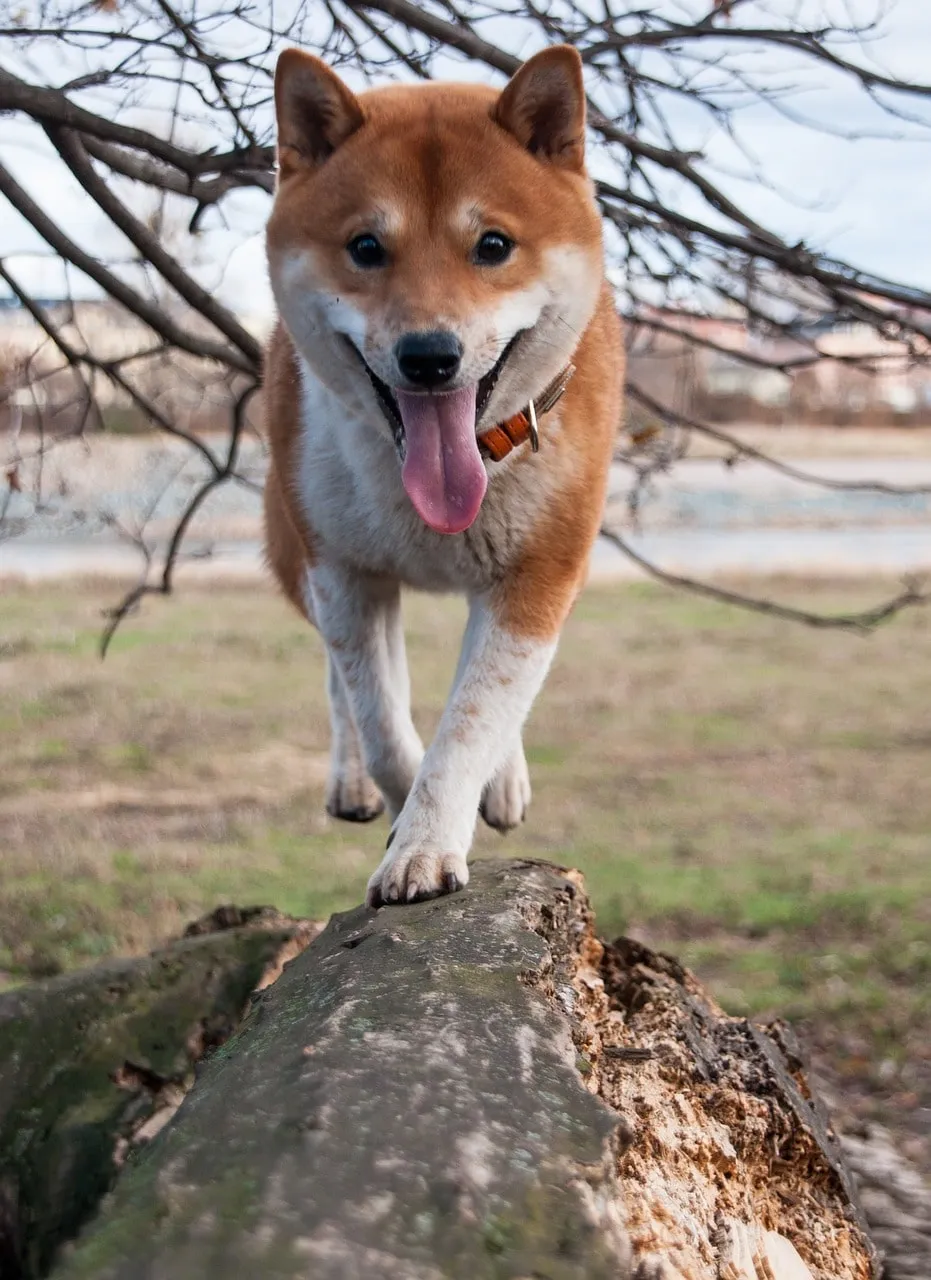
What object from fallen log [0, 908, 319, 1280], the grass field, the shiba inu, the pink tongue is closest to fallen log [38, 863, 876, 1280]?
the shiba inu

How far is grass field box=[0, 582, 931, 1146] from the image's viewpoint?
21.8 feet

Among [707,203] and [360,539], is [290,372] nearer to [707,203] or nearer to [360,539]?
[360,539]

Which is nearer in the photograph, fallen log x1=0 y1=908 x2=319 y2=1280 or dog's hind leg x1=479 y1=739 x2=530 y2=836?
fallen log x1=0 y1=908 x2=319 y2=1280

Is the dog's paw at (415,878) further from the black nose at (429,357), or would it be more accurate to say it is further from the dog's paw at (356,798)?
the dog's paw at (356,798)

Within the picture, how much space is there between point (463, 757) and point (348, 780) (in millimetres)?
1024

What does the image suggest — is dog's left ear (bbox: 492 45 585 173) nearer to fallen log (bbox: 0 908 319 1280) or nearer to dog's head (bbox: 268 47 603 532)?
dog's head (bbox: 268 47 603 532)

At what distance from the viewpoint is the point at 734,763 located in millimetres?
10328

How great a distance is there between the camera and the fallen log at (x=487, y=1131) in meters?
1.70

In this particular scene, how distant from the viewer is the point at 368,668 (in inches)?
137

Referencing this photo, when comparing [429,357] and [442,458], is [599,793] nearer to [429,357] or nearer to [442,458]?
[442,458]

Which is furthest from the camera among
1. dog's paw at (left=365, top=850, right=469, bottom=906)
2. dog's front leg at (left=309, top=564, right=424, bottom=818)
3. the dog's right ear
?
dog's front leg at (left=309, top=564, right=424, bottom=818)

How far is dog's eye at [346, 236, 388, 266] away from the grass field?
403 cm

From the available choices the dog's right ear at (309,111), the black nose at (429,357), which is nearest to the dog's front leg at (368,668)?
the black nose at (429,357)

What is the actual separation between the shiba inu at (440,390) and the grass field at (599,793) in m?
3.24
